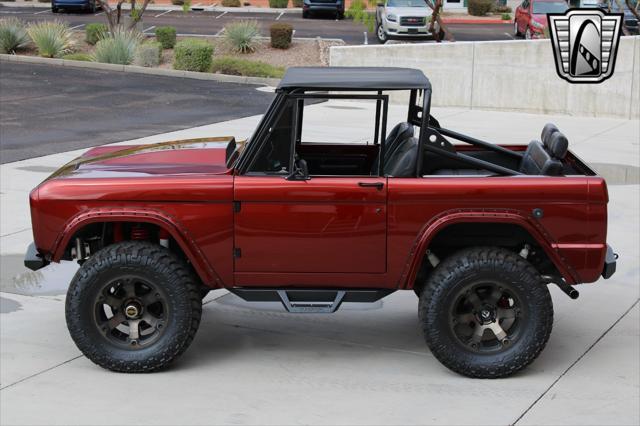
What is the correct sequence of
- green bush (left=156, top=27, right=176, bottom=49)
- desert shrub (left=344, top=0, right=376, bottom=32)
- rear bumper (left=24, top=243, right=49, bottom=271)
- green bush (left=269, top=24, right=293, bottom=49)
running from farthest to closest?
desert shrub (left=344, top=0, right=376, bottom=32), green bush (left=269, top=24, right=293, bottom=49), green bush (left=156, top=27, right=176, bottom=49), rear bumper (left=24, top=243, right=49, bottom=271)

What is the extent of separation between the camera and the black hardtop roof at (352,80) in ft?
21.7

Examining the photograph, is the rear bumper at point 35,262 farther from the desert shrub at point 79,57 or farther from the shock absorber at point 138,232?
the desert shrub at point 79,57

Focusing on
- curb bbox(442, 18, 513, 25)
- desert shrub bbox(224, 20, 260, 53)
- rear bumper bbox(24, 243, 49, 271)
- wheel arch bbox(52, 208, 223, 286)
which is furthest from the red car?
rear bumper bbox(24, 243, 49, 271)

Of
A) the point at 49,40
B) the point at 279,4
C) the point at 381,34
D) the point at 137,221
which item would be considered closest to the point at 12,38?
the point at 49,40

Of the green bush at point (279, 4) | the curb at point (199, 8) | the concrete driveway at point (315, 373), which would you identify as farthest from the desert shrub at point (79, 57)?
the green bush at point (279, 4)

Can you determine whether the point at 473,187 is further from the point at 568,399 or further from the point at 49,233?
the point at 49,233

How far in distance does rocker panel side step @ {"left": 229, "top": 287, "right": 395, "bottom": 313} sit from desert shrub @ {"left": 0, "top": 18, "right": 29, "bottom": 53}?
74.9ft

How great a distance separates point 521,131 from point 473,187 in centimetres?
1151

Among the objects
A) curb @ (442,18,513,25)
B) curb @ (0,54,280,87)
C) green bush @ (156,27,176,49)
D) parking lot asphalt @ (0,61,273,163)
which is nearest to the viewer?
parking lot asphalt @ (0,61,273,163)

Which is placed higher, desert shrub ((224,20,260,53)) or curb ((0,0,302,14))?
desert shrub ((224,20,260,53))

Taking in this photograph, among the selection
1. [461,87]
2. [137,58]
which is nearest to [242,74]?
[137,58]

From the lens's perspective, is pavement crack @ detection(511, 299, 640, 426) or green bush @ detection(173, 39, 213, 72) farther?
green bush @ detection(173, 39, 213, 72)

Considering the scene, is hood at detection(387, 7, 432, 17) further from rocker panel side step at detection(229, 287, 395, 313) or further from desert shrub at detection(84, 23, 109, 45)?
rocker panel side step at detection(229, 287, 395, 313)

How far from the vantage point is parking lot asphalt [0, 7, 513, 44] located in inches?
1487
